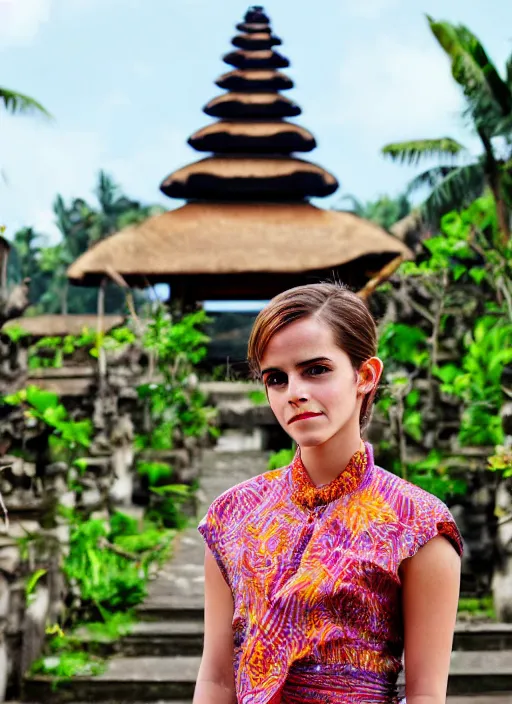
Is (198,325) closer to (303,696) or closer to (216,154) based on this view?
(216,154)

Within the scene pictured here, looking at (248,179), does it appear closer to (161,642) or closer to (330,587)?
(161,642)

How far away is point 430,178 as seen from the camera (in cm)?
1772

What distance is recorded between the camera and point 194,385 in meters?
12.5

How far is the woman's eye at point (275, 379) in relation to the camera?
1.57 metres

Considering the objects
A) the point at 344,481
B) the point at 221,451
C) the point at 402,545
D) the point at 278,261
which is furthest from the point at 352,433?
the point at 278,261

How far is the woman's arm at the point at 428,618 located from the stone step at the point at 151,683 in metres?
5.06

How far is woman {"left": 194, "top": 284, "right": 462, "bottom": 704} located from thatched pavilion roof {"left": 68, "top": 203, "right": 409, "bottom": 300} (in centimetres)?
1325

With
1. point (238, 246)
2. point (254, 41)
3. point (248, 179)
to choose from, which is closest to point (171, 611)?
point (238, 246)

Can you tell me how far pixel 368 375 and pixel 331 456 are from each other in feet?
0.51

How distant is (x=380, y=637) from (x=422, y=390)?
8.73 metres

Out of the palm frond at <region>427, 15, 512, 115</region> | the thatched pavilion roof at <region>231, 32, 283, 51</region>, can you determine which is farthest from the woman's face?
the thatched pavilion roof at <region>231, 32, 283, 51</region>

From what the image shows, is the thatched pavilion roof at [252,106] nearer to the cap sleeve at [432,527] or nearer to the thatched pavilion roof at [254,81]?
the thatched pavilion roof at [254,81]

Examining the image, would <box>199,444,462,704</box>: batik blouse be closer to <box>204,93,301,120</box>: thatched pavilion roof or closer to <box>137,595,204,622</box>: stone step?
<box>137,595,204,622</box>: stone step

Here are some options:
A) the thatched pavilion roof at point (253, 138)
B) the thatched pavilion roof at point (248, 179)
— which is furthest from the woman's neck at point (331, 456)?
the thatched pavilion roof at point (253, 138)
